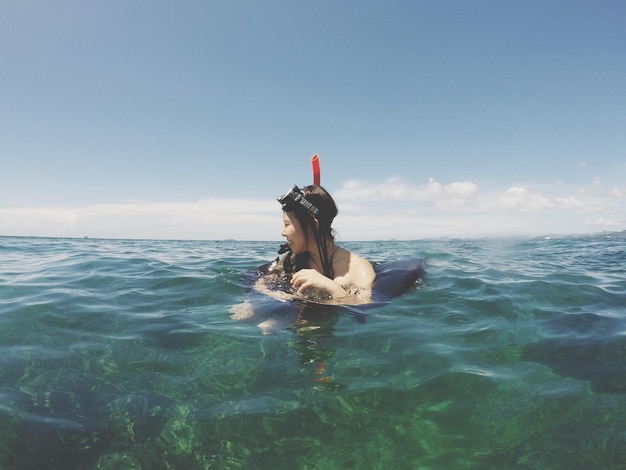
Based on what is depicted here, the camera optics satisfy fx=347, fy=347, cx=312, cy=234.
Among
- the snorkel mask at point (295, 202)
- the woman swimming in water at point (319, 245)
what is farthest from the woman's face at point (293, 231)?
the snorkel mask at point (295, 202)

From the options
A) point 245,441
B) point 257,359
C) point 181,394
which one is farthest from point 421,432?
point 181,394

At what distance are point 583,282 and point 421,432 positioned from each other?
684 centimetres

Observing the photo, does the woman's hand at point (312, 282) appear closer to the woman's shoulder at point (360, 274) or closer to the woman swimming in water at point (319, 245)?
the woman swimming in water at point (319, 245)

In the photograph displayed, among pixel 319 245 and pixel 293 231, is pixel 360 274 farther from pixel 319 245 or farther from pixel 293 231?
pixel 293 231

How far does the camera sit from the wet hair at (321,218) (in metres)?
5.52

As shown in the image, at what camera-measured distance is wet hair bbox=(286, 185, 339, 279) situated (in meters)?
5.52

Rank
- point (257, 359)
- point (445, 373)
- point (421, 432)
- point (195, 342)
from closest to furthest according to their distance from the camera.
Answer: point (421, 432) < point (445, 373) < point (257, 359) < point (195, 342)

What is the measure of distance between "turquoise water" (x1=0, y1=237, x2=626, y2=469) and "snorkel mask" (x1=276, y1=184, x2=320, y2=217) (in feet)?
5.16

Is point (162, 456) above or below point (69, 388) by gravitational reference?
below

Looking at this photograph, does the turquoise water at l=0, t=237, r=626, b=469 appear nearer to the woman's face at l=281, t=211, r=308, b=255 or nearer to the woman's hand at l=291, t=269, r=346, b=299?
the woman's hand at l=291, t=269, r=346, b=299

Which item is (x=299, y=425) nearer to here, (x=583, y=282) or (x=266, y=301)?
(x=266, y=301)

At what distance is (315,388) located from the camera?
9.85ft

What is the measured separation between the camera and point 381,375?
325 cm

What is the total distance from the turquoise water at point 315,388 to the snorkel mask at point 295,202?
5.16 feet
